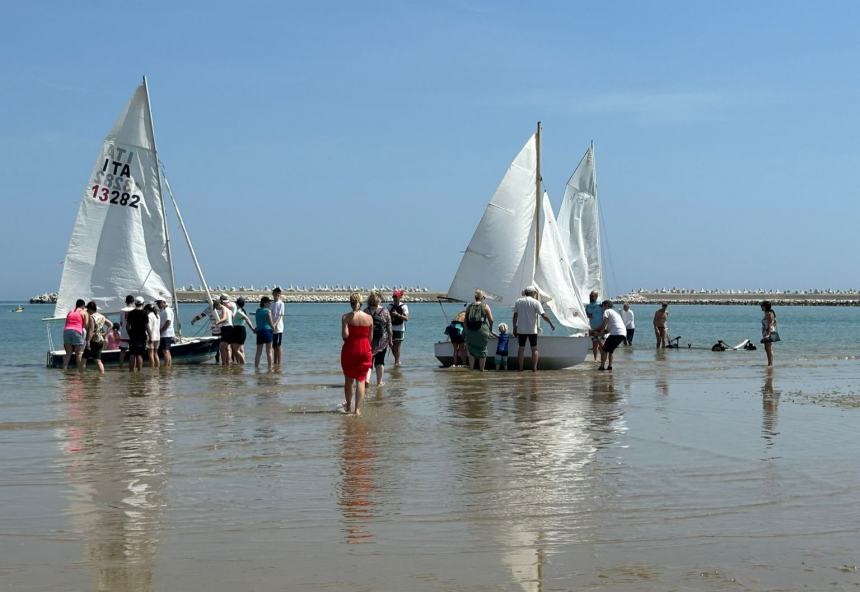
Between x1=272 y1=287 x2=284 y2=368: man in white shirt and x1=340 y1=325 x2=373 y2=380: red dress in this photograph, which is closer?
x1=340 y1=325 x2=373 y2=380: red dress

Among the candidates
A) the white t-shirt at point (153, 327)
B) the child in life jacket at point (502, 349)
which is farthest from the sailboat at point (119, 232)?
the child in life jacket at point (502, 349)

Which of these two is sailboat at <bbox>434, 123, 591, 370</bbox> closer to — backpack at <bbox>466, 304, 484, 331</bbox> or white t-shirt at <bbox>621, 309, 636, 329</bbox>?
backpack at <bbox>466, 304, 484, 331</bbox>

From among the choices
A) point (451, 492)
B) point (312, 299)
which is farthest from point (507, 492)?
point (312, 299)

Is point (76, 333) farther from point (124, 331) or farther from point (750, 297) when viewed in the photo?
point (750, 297)

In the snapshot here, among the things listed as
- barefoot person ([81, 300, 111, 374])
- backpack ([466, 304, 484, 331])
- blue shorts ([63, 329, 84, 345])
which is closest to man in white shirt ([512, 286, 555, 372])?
backpack ([466, 304, 484, 331])

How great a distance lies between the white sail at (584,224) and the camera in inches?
1355

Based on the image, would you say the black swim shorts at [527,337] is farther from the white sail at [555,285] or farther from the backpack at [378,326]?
the backpack at [378,326]

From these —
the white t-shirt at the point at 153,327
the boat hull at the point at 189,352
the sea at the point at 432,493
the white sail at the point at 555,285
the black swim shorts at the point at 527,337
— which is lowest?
the sea at the point at 432,493

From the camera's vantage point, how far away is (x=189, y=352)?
2317cm

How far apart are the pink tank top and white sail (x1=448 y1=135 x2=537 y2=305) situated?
738 centimetres

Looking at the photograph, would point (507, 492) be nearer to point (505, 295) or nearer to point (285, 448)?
point (285, 448)

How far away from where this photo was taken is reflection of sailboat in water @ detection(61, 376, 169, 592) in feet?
19.0

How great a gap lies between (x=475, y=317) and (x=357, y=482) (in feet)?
36.8

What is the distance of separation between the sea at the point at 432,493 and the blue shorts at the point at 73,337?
5.77m
